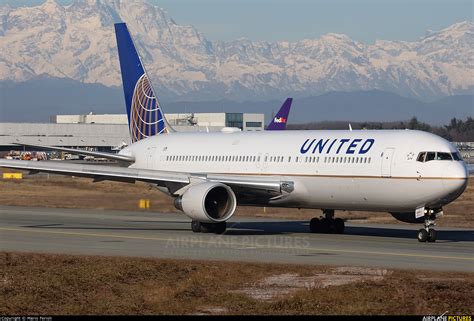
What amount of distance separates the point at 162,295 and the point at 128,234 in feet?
54.1

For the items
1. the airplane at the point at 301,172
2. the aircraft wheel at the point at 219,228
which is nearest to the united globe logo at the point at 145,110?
the airplane at the point at 301,172

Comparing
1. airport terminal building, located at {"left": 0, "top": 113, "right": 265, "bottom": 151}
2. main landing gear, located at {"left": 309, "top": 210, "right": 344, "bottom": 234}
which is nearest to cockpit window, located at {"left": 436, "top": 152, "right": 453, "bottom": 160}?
main landing gear, located at {"left": 309, "top": 210, "right": 344, "bottom": 234}

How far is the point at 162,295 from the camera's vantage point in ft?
66.9

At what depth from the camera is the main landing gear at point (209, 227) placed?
37.4 metres

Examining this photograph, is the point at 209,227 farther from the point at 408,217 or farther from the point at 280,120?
the point at 280,120

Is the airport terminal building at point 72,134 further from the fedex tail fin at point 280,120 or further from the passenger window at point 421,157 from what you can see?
the passenger window at point 421,157

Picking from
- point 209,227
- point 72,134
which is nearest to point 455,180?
point 209,227

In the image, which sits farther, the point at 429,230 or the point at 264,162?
the point at 264,162

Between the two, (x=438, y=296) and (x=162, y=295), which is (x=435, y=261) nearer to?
(x=438, y=296)

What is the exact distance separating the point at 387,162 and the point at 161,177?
8.77 metres

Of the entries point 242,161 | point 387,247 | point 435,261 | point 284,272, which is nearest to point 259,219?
point 242,161

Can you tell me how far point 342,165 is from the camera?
1400 inches

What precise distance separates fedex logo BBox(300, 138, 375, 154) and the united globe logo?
10.7 meters

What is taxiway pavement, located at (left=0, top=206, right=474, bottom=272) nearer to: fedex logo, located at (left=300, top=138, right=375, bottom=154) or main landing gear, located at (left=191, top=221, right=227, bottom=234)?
main landing gear, located at (left=191, top=221, right=227, bottom=234)
